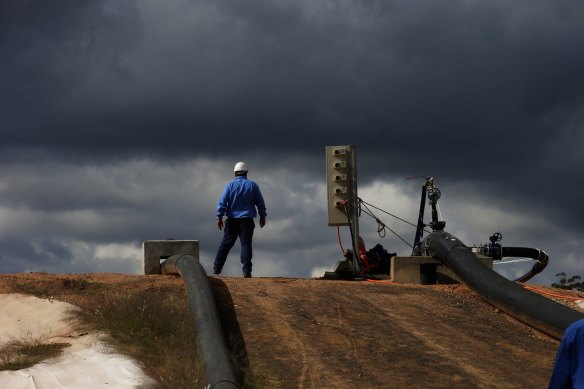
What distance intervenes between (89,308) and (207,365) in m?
3.00

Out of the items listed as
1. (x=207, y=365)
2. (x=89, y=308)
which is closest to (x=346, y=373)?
(x=207, y=365)

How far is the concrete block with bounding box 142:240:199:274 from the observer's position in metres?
16.2

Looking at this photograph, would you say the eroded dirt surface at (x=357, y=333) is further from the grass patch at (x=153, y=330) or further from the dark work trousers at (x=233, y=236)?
the dark work trousers at (x=233, y=236)

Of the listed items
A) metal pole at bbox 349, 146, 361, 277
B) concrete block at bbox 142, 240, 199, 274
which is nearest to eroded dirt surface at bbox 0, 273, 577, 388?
concrete block at bbox 142, 240, 199, 274

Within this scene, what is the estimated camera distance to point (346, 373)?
1084cm

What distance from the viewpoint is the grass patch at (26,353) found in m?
10.2

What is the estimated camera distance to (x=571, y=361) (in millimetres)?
4727

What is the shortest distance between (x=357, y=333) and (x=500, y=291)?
3434 millimetres

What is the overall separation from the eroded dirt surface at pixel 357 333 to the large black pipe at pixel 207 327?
1.55 ft

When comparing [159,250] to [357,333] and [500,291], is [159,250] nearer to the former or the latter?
[357,333]

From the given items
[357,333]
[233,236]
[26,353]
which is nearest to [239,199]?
[233,236]

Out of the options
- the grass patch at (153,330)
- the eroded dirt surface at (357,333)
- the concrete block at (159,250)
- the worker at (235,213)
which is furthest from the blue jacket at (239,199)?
the grass patch at (153,330)

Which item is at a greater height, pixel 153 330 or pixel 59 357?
pixel 153 330

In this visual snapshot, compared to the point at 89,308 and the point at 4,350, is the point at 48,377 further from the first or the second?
the point at 89,308
